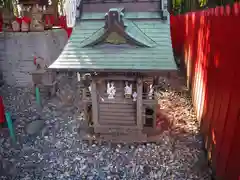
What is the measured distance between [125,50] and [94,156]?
6.55ft

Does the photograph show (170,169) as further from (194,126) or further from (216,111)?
(194,126)

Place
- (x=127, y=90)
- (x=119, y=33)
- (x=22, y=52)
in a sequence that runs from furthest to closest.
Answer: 1. (x=22, y=52)
2. (x=127, y=90)
3. (x=119, y=33)

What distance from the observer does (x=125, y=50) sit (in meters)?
3.82

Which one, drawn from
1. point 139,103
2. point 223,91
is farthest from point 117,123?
point 223,91

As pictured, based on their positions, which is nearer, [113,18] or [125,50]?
[113,18]

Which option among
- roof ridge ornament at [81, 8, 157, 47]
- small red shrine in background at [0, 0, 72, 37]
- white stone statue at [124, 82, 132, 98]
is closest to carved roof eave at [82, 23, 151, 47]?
roof ridge ornament at [81, 8, 157, 47]

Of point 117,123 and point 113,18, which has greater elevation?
point 113,18

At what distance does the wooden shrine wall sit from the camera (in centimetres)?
749

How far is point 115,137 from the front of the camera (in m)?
4.48

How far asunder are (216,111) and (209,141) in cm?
72

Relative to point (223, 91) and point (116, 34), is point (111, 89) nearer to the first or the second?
point (116, 34)

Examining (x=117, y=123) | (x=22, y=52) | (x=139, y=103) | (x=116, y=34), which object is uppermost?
(x=116, y=34)

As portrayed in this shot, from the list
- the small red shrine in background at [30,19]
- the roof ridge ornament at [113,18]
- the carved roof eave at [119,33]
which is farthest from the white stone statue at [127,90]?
the small red shrine in background at [30,19]

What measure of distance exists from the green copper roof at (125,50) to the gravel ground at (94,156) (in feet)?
5.47
